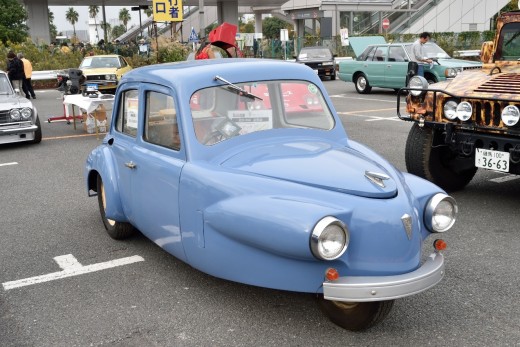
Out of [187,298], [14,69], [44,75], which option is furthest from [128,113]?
[44,75]

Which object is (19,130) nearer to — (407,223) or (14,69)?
(14,69)

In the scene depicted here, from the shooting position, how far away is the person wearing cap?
62.5 ft

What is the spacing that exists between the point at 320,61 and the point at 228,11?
22735 mm

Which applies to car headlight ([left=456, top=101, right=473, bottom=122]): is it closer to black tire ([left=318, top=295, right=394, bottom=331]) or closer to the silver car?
black tire ([left=318, top=295, right=394, bottom=331])

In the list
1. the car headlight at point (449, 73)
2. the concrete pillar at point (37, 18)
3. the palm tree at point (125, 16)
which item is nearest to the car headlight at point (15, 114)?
the car headlight at point (449, 73)

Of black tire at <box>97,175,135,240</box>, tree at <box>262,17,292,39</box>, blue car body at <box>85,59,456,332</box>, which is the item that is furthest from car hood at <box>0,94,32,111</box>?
tree at <box>262,17,292,39</box>

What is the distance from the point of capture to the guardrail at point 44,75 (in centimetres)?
2544

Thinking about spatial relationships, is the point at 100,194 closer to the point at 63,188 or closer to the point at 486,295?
the point at 63,188

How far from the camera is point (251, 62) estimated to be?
4586 millimetres

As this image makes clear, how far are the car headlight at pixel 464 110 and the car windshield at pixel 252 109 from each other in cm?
226

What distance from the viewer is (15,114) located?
36.2ft

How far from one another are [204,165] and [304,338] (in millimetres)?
1256

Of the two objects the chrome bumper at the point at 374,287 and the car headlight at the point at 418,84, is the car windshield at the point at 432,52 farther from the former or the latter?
the chrome bumper at the point at 374,287

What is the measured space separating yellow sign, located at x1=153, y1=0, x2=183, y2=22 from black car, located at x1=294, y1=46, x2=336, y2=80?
5284 mm
